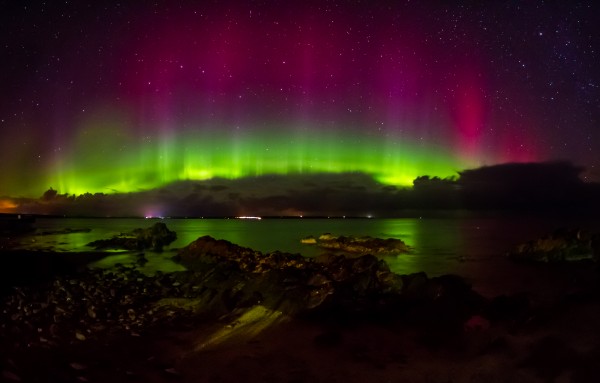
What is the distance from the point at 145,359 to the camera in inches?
338

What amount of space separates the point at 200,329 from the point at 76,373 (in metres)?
3.50

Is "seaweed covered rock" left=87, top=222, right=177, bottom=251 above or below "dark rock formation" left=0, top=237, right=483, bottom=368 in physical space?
below

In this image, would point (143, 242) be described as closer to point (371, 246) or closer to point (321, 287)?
point (371, 246)

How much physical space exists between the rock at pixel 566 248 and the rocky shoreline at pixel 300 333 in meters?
18.0

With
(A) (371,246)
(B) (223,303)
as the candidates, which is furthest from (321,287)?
(A) (371,246)

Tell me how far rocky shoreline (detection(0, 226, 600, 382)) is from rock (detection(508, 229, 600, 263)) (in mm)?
17999

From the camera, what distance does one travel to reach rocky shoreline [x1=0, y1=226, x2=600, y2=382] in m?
8.04

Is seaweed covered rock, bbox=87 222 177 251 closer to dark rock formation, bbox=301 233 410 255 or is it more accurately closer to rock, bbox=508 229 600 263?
dark rock formation, bbox=301 233 410 255

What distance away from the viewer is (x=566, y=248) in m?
28.3

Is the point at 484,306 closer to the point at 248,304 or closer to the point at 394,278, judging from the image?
the point at 394,278

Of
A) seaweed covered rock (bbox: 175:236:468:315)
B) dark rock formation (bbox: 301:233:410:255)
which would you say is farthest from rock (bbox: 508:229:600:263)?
seaweed covered rock (bbox: 175:236:468:315)

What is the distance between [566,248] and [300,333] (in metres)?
24.8

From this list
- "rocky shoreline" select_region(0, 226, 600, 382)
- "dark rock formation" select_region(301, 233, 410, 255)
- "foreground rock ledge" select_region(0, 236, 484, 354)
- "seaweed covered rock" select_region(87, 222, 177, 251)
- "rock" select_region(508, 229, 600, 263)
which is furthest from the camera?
"seaweed covered rock" select_region(87, 222, 177, 251)

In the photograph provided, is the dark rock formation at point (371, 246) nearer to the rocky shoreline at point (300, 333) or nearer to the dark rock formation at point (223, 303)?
the dark rock formation at point (223, 303)
